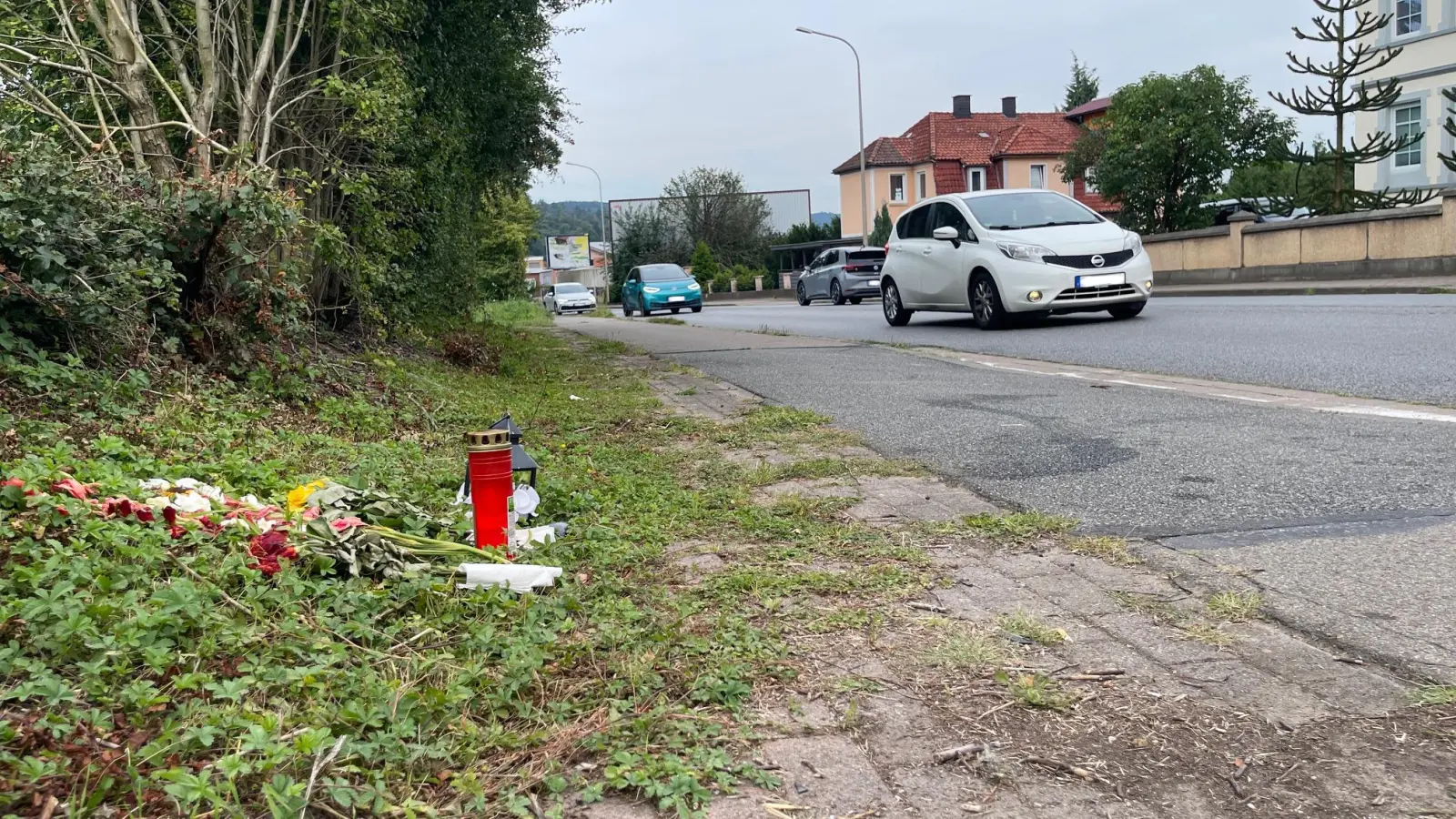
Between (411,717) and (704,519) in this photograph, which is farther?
(704,519)

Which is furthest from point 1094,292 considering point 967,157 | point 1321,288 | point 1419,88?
point 967,157

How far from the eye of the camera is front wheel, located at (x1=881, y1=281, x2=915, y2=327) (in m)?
16.2

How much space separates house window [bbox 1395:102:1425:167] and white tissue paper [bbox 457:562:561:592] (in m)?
38.7

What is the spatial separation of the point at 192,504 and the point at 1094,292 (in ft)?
37.9

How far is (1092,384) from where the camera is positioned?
8008 mm

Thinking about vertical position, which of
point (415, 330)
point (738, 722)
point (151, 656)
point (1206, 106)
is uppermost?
point (1206, 106)

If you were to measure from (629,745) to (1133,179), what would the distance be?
127 ft

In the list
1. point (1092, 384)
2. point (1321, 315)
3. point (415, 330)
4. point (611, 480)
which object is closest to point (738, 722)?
point (611, 480)

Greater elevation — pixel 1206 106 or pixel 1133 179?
pixel 1206 106

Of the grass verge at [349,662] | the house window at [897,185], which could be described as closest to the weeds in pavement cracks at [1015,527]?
the grass verge at [349,662]

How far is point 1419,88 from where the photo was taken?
3419 cm

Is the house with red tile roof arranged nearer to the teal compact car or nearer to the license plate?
the teal compact car

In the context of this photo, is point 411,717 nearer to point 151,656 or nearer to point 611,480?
point 151,656

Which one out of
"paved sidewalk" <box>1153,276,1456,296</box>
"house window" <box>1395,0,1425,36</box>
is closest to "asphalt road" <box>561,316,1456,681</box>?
"paved sidewalk" <box>1153,276,1456,296</box>
